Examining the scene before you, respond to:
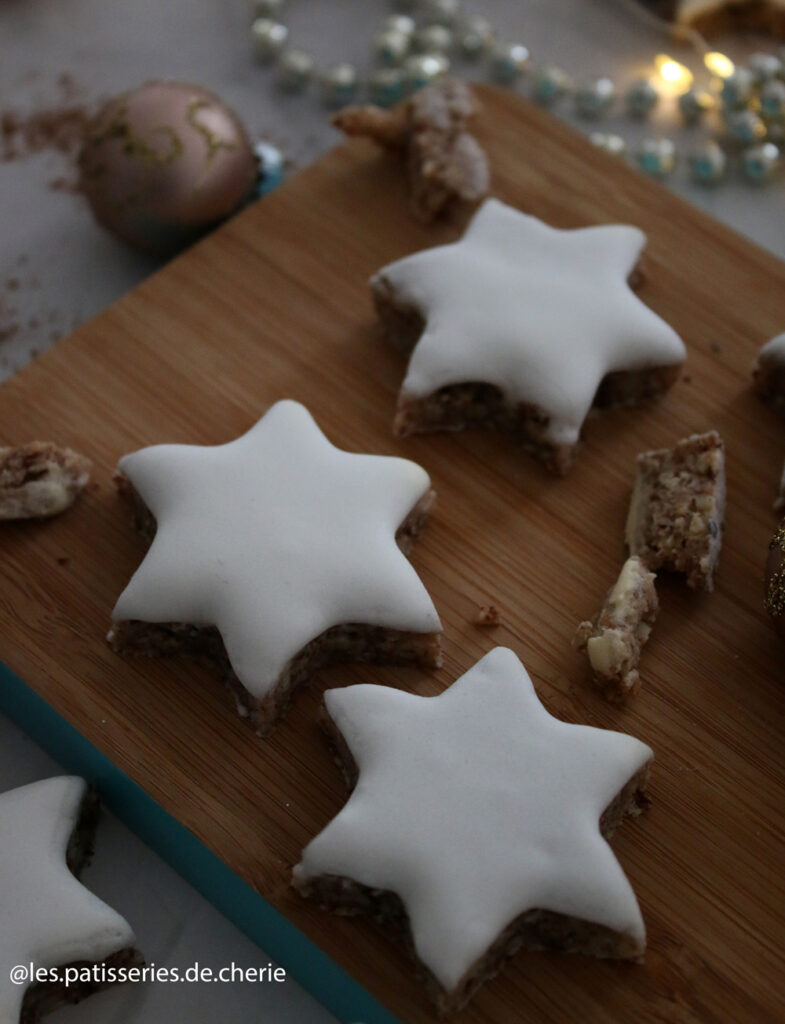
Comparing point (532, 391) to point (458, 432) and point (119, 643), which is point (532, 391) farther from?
point (119, 643)

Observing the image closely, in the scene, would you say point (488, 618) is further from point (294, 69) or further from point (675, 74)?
point (675, 74)

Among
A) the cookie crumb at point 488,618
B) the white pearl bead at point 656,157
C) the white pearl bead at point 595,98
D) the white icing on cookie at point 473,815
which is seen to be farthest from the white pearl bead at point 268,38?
the white icing on cookie at point 473,815

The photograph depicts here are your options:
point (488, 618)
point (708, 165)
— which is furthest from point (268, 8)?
point (488, 618)

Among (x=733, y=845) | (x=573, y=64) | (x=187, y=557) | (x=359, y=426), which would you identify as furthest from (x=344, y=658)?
(x=573, y=64)

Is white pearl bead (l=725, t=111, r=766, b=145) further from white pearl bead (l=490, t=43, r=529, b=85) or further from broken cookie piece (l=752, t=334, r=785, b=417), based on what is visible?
broken cookie piece (l=752, t=334, r=785, b=417)

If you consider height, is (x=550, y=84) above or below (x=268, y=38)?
above

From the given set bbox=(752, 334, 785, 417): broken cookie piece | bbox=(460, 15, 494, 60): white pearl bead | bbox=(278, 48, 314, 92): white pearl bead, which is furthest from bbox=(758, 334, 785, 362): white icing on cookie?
bbox=(278, 48, 314, 92): white pearl bead
